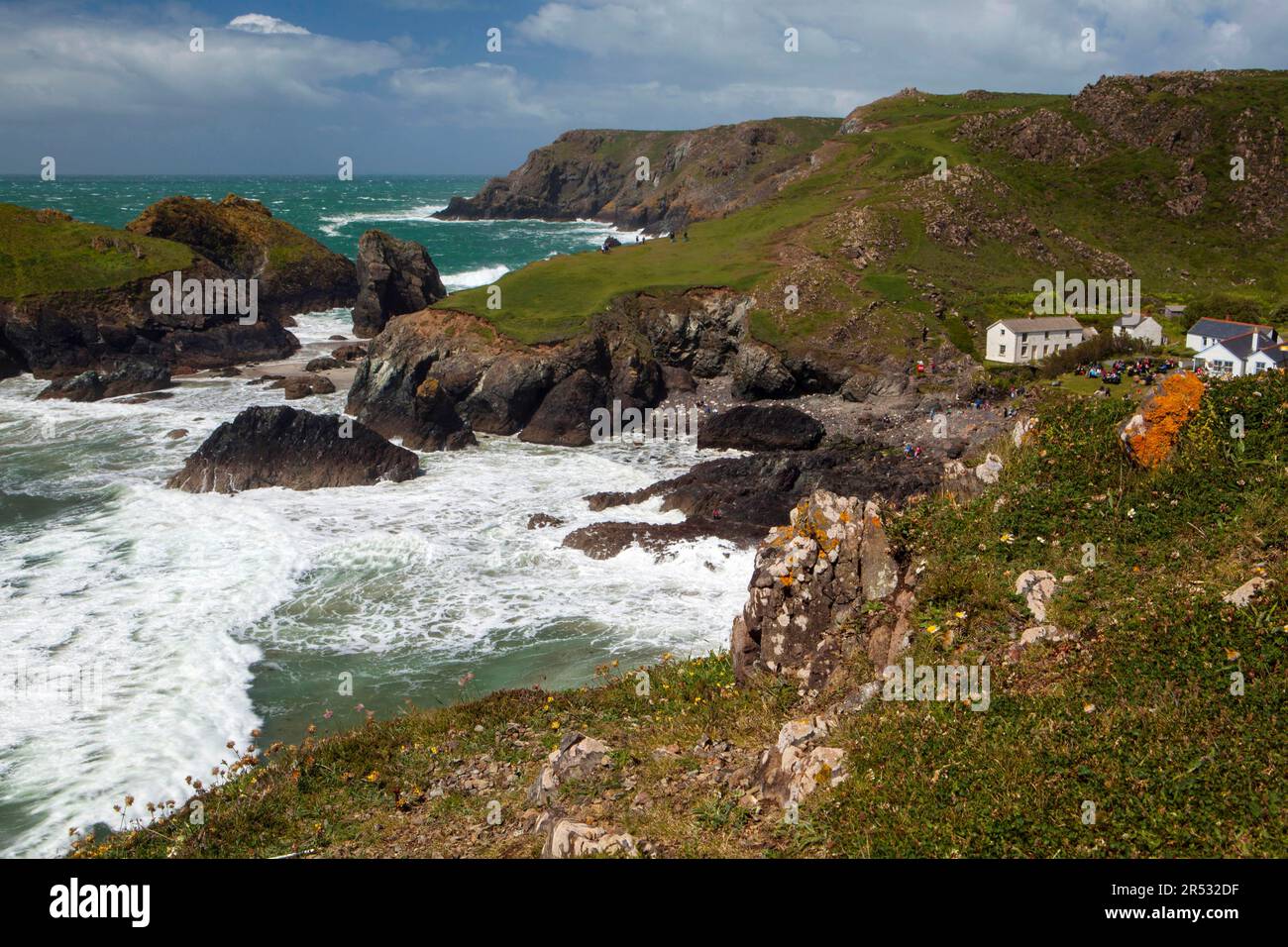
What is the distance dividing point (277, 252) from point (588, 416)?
46.2m

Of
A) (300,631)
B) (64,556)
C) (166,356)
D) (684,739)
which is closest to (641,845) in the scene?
(684,739)

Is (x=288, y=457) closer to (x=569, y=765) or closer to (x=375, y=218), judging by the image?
(x=569, y=765)

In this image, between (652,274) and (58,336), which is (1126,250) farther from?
(58,336)

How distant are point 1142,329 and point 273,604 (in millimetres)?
48109

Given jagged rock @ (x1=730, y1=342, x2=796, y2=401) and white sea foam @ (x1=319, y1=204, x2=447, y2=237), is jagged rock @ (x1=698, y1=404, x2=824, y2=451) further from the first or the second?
white sea foam @ (x1=319, y1=204, x2=447, y2=237)

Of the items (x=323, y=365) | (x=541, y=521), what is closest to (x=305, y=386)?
(x=323, y=365)

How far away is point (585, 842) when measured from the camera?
783cm

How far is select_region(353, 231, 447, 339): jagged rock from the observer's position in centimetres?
6594

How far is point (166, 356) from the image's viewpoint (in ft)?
193

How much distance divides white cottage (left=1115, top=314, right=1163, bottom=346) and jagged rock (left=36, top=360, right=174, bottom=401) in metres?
56.0

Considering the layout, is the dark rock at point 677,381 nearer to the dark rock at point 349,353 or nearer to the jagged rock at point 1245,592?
the dark rock at point 349,353
